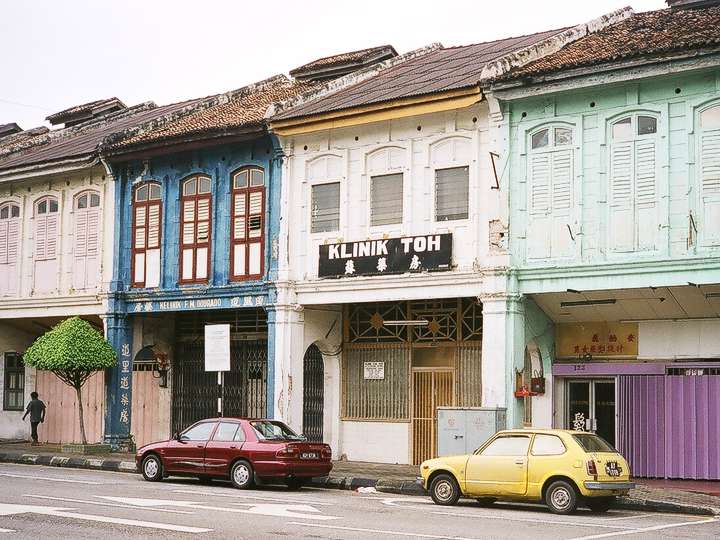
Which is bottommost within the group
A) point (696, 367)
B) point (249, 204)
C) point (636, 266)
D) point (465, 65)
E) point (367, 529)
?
point (367, 529)

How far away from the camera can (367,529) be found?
14555 mm

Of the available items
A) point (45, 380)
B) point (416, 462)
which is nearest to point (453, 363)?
point (416, 462)

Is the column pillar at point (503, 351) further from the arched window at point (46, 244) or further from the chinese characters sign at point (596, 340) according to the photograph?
the arched window at point (46, 244)

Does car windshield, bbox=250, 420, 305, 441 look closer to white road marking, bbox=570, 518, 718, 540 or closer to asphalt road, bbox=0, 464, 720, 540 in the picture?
asphalt road, bbox=0, 464, 720, 540

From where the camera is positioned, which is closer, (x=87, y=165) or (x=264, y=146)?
(x=264, y=146)

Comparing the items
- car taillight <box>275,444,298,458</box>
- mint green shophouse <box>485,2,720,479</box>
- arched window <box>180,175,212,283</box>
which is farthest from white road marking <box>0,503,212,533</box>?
arched window <box>180,175,212,283</box>

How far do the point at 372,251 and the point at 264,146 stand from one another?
405 centimetres

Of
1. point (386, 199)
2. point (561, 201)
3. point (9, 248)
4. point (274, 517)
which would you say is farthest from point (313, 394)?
point (274, 517)

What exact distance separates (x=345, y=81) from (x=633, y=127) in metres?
9.21

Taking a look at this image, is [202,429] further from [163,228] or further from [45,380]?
[45,380]

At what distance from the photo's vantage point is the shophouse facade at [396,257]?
77.8 ft

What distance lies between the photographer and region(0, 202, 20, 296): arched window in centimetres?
3259

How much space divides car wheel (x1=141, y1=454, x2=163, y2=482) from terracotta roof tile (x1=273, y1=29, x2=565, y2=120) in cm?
809

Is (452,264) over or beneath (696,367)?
over
